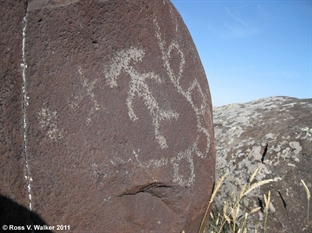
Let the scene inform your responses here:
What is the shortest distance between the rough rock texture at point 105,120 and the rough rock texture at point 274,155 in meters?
0.40

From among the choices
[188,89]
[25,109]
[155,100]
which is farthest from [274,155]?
[25,109]

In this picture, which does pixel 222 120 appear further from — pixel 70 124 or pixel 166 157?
pixel 70 124

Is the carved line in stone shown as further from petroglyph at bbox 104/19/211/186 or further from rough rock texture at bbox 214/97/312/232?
rough rock texture at bbox 214/97/312/232

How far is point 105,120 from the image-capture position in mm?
1678

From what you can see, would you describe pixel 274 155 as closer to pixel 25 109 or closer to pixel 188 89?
pixel 188 89

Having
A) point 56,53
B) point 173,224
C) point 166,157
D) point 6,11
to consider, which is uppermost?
point 6,11

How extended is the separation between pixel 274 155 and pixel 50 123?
142cm

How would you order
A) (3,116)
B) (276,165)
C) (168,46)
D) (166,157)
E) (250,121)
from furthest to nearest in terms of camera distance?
1. (250,121)
2. (276,165)
3. (168,46)
4. (166,157)
5. (3,116)

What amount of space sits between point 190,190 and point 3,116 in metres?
1.03

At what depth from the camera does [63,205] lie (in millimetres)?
1590

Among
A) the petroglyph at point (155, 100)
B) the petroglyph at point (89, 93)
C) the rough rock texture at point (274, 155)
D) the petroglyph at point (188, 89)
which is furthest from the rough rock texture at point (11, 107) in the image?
the rough rock texture at point (274, 155)

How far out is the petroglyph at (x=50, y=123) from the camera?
1.57 m

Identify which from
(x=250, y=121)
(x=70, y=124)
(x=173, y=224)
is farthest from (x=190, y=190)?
(x=250, y=121)

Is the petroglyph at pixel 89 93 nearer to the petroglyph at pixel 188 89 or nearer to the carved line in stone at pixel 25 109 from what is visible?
the carved line in stone at pixel 25 109
